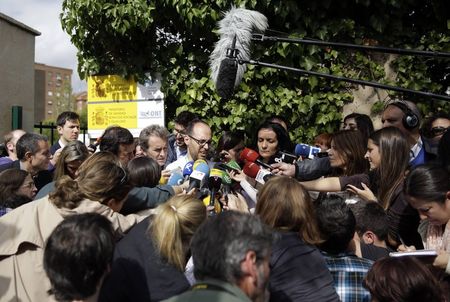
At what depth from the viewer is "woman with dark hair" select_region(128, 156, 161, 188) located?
343 centimetres

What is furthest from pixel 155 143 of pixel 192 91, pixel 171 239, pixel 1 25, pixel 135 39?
pixel 1 25

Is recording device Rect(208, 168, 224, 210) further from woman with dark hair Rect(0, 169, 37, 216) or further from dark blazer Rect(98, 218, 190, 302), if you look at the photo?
woman with dark hair Rect(0, 169, 37, 216)

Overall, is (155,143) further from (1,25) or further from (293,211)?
(1,25)

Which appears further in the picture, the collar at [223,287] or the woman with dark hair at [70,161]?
the woman with dark hair at [70,161]

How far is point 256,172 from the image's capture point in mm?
3895

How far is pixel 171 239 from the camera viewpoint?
2.42 m

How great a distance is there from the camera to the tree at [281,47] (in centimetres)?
582

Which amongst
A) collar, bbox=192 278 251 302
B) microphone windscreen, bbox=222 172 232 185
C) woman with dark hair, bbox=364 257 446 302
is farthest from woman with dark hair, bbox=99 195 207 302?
microphone windscreen, bbox=222 172 232 185

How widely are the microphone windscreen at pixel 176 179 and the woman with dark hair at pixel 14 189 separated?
1036mm

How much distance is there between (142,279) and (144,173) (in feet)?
3.70

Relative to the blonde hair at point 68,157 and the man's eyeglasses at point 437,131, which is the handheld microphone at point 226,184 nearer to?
the blonde hair at point 68,157

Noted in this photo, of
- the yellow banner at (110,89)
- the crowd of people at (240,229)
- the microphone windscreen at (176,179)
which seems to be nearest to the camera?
the crowd of people at (240,229)

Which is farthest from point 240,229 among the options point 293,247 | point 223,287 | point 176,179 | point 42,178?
point 42,178

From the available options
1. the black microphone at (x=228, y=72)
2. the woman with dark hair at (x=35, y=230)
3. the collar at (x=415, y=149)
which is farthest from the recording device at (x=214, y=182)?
the collar at (x=415, y=149)
